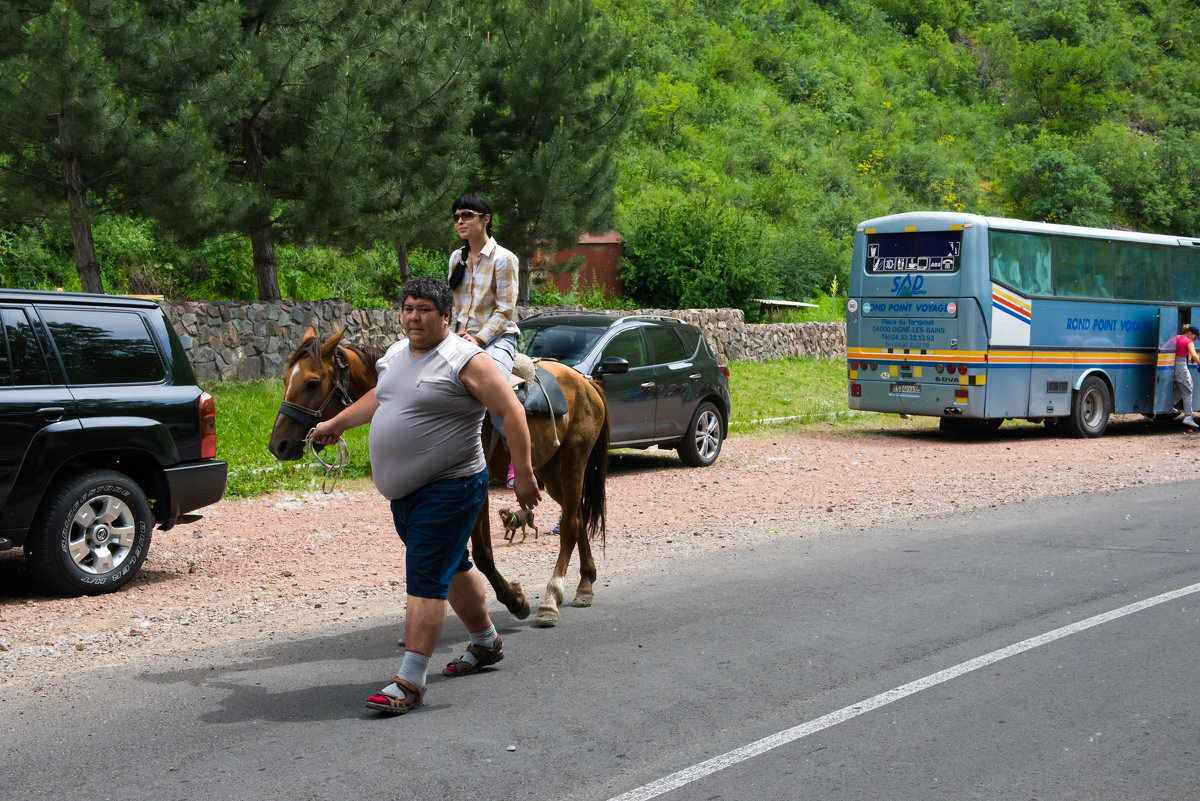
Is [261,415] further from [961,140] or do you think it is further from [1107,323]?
[961,140]

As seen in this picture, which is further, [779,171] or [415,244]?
[779,171]

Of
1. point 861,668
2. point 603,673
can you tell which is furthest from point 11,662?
point 861,668

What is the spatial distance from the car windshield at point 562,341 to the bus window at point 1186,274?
13181 millimetres

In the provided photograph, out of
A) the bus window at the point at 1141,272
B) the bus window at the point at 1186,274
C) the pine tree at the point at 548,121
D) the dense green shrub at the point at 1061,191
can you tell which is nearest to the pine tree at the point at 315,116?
the pine tree at the point at 548,121

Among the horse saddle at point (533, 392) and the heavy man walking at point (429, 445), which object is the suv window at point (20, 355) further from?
the heavy man walking at point (429, 445)

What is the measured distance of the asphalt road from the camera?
434 centimetres

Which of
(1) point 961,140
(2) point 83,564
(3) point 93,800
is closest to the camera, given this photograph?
(3) point 93,800

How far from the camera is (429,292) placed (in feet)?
16.6

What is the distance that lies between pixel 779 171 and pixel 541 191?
24.2 m

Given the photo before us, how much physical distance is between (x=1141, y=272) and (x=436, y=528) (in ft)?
61.7

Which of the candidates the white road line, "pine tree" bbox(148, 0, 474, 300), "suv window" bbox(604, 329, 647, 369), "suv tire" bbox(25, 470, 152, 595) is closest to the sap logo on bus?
"suv window" bbox(604, 329, 647, 369)

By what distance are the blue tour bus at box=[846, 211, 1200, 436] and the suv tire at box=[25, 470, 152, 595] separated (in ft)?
44.4

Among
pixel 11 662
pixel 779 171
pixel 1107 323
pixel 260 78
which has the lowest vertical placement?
pixel 11 662

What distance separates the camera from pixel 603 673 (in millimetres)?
5785
